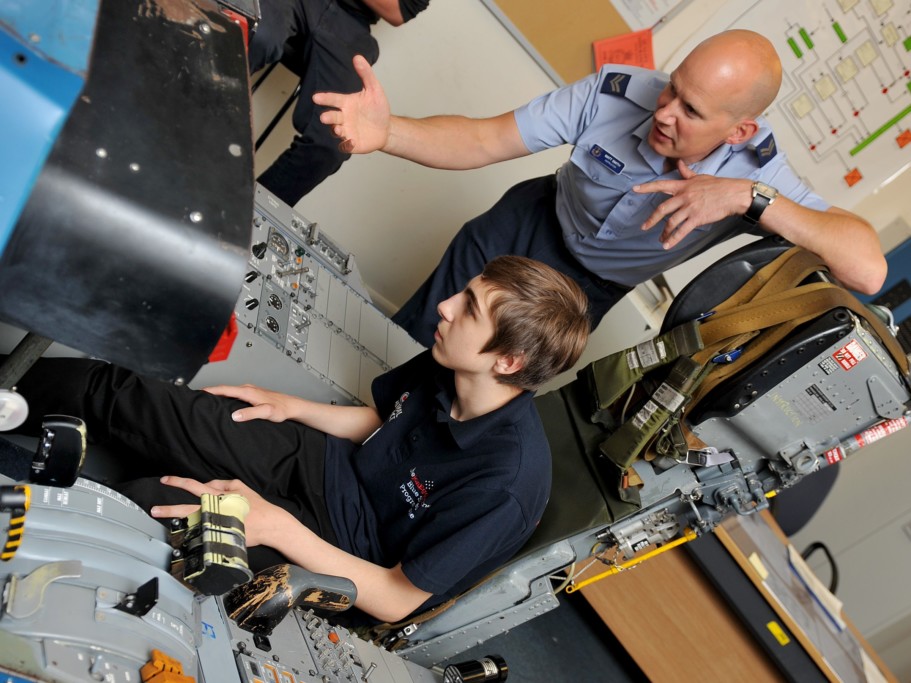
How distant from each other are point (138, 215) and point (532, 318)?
39.1 inches

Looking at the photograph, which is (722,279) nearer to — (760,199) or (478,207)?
(760,199)

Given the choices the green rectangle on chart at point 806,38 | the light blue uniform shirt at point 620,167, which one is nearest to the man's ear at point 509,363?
the light blue uniform shirt at point 620,167

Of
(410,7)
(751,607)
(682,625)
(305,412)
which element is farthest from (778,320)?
(410,7)

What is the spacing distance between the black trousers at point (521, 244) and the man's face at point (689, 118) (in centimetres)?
42

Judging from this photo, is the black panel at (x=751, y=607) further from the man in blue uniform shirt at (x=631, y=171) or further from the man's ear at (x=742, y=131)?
the man's ear at (x=742, y=131)

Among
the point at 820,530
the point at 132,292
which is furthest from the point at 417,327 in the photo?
the point at 820,530

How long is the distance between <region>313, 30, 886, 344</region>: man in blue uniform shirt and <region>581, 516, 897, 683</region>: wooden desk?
36.2 inches

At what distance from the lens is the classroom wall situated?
11.1 feet

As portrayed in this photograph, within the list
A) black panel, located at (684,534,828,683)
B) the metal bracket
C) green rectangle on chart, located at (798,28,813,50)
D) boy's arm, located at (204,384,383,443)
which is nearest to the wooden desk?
black panel, located at (684,534,828,683)

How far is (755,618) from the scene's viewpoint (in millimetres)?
2744

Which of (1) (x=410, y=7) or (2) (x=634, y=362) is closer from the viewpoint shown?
(2) (x=634, y=362)

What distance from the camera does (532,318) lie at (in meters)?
1.72

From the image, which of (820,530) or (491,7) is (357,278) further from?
(820,530)

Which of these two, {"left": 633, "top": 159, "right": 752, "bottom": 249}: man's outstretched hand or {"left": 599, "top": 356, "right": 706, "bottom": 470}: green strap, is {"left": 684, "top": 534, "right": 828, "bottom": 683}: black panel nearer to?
{"left": 599, "top": 356, "right": 706, "bottom": 470}: green strap
